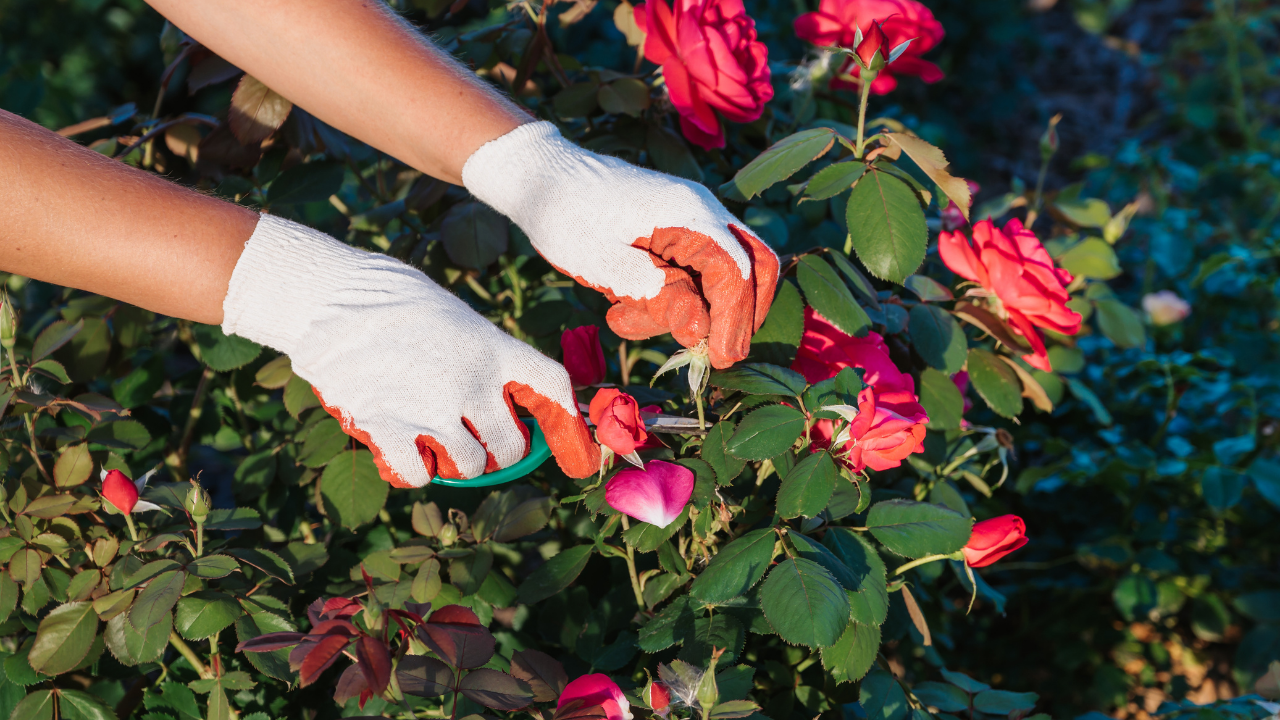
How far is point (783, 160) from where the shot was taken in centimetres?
105

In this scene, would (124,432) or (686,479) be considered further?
(124,432)

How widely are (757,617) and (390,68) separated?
90cm

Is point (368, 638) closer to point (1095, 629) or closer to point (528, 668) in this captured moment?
point (528, 668)

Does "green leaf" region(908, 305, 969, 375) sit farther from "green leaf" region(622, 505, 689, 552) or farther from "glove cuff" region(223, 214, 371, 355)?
"glove cuff" region(223, 214, 371, 355)

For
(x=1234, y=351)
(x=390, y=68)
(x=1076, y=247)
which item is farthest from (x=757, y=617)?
(x=1234, y=351)

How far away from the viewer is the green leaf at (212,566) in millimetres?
949

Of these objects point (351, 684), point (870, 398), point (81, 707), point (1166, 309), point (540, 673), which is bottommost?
point (81, 707)

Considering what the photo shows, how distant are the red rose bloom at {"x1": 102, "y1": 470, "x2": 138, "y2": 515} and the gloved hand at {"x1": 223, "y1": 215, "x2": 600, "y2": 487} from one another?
23 centimetres

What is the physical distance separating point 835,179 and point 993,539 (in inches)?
18.5

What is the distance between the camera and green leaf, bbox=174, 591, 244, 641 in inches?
37.8

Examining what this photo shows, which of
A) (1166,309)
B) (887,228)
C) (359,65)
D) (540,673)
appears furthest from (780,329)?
(1166,309)

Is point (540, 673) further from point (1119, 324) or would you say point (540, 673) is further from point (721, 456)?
point (1119, 324)

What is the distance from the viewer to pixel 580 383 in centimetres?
109

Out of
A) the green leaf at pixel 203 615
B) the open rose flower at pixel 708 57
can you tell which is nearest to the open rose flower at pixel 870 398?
the open rose flower at pixel 708 57
